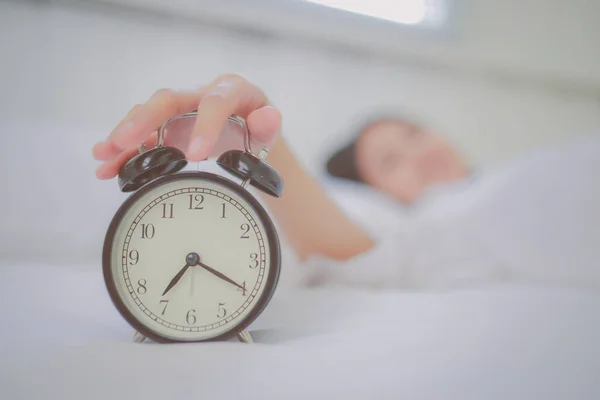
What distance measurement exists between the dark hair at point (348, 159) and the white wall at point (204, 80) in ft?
0.09

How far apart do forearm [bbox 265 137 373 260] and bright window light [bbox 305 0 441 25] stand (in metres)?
0.41

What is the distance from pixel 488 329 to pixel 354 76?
0.67m

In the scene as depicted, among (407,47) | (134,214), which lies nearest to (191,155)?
(134,214)

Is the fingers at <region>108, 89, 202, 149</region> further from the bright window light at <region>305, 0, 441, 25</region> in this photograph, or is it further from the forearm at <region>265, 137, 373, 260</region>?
the bright window light at <region>305, 0, 441, 25</region>

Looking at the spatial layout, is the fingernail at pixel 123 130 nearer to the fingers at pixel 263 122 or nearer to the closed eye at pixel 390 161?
the fingers at pixel 263 122

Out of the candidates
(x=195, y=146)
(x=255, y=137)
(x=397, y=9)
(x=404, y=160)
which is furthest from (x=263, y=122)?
(x=397, y=9)

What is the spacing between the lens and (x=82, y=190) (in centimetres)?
100

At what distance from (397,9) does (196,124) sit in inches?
28.8

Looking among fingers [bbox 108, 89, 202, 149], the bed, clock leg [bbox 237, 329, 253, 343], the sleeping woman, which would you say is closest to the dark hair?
the sleeping woman

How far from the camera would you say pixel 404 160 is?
1272mm

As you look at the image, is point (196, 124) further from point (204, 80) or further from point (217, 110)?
point (204, 80)

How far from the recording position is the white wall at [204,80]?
979 millimetres

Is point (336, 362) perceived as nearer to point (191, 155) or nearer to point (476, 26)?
point (191, 155)

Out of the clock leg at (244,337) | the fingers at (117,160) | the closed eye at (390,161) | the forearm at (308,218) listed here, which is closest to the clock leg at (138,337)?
the clock leg at (244,337)
